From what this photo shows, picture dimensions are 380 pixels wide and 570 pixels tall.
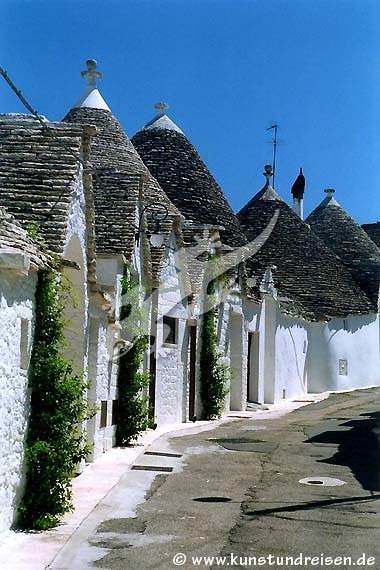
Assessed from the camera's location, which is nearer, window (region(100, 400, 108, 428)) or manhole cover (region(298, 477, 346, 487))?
manhole cover (region(298, 477, 346, 487))

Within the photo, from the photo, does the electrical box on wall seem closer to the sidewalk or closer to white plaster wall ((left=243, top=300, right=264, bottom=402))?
white plaster wall ((left=243, top=300, right=264, bottom=402))

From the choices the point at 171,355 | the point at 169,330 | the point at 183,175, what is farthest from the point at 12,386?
the point at 183,175

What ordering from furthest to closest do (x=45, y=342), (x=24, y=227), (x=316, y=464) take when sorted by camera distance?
(x=316, y=464), (x=24, y=227), (x=45, y=342)

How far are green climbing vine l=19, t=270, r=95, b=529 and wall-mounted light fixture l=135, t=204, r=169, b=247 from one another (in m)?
7.25

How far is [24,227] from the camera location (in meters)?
9.10

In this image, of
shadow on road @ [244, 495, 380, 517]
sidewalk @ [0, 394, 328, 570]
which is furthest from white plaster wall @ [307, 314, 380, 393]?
shadow on road @ [244, 495, 380, 517]

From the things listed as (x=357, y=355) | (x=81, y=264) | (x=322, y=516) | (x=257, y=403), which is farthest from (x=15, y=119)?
(x=357, y=355)

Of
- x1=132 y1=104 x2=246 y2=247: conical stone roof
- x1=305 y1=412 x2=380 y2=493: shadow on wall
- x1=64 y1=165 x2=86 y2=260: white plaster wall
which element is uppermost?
x1=132 y1=104 x2=246 y2=247: conical stone roof

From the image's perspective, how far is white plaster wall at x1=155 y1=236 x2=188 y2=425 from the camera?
57.8ft

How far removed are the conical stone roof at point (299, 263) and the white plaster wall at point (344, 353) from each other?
1.92ft

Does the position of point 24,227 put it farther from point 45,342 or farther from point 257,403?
point 257,403

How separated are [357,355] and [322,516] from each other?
85.8 feet

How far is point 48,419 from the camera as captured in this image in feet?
27.4

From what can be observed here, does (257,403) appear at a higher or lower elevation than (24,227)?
lower
